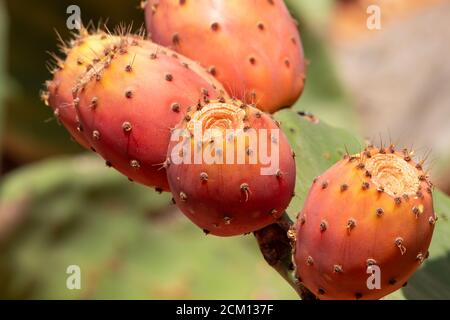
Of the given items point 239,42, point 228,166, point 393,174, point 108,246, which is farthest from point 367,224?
point 108,246

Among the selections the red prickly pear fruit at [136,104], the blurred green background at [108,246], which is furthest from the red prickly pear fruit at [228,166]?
the blurred green background at [108,246]

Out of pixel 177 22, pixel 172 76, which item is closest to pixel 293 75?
pixel 177 22

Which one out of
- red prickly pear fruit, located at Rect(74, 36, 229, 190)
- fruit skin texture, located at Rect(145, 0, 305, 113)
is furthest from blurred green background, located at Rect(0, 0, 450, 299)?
red prickly pear fruit, located at Rect(74, 36, 229, 190)

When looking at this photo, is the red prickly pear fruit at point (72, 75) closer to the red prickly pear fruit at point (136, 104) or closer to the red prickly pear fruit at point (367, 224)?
the red prickly pear fruit at point (136, 104)

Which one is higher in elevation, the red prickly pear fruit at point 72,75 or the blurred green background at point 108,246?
the blurred green background at point 108,246

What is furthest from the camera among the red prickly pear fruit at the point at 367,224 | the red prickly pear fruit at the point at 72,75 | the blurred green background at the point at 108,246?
the blurred green background at the point at 108,246

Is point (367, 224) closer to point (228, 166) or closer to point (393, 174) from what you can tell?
point (393, 174)
